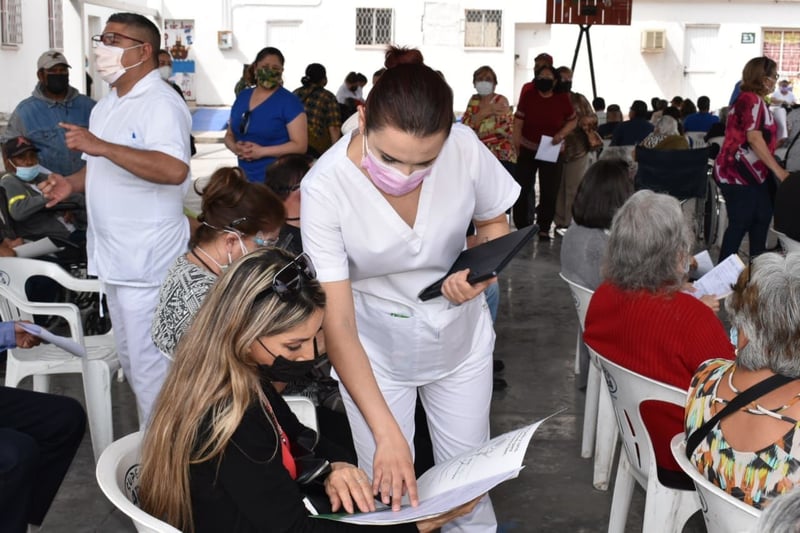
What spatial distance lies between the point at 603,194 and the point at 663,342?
142cm

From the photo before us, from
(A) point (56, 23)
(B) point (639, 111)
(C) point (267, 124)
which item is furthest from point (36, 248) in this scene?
(A) point (56, 23)

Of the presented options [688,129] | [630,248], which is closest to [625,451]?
[630,248]

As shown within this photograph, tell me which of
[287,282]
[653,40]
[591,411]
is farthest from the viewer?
[653,40]

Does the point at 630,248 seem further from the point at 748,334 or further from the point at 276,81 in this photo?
the point at 276,81

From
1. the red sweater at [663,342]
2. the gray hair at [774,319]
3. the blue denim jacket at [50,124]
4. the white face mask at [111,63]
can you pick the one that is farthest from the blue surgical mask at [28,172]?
the gray hair at [774,319]

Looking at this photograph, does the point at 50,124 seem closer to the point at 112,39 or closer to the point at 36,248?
the point at 36,248

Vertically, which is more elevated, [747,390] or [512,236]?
[512,236]

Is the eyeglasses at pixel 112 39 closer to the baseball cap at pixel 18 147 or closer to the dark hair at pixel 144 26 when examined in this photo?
the dark hair at pixel 144 26

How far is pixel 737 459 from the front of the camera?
218 cm

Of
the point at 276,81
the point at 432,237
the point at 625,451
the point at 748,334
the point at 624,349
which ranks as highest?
the point at 276,81

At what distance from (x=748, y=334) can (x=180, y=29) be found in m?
23.2

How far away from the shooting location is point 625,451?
317 cm

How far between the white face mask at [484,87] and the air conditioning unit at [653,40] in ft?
54.3

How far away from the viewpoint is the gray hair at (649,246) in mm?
3188
